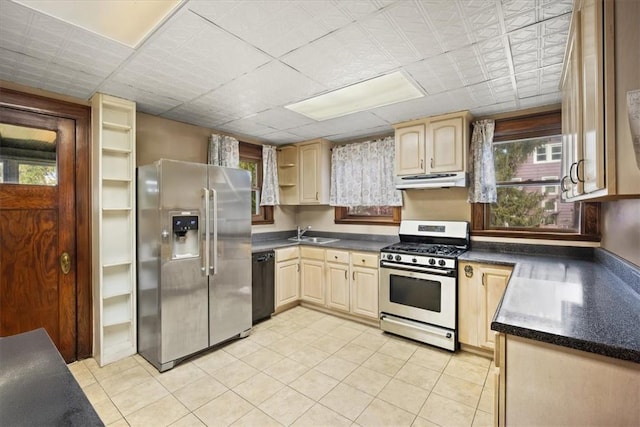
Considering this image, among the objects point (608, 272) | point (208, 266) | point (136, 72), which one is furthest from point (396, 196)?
point (136, 72)

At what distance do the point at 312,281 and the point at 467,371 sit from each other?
2.03 metres

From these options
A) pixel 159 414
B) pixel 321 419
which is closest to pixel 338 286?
pixel 321 419

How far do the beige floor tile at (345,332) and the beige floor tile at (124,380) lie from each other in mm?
1797

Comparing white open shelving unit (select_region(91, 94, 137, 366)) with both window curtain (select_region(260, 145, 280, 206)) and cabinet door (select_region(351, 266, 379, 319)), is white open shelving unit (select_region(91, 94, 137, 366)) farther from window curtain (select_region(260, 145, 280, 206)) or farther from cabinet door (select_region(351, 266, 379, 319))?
cabinet door (select_region(351, 266, 379, 319))

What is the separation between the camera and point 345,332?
330cm

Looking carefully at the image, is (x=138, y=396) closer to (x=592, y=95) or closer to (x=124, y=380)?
(x=124, y=380)

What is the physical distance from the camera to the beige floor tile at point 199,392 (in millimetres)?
2096

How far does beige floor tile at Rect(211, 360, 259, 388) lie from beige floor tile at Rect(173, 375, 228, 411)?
0.17ft

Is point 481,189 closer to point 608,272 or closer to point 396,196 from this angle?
point 396,196

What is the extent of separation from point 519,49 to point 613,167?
4.00ft

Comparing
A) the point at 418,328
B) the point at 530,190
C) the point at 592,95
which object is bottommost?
the point at 418,328

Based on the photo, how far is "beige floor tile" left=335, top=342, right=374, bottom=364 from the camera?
106 inches

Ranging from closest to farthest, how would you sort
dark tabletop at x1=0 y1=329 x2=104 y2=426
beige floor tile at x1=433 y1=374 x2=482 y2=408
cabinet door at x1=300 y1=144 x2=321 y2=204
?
dark tabletop at x1=0 y1=329 x2=104 y2=426 < beige floor tile at x1=433 y1=374 x2=482 y2=408 < cabinet door at x1=300 y1=144 x2=321 y2=204

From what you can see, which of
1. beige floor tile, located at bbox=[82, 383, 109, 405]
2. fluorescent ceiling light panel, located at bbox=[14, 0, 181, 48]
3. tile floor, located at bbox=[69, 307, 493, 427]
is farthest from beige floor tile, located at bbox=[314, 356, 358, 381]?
fluorescent ceiling light panel, located at bbox=[14, 0, 181, 48]
